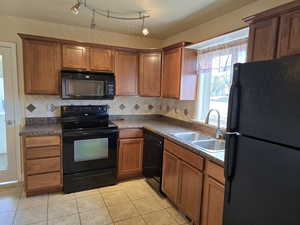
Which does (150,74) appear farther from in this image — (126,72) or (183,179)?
(183,179)

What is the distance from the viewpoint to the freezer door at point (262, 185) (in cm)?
105

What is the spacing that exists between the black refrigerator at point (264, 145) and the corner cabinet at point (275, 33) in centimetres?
35

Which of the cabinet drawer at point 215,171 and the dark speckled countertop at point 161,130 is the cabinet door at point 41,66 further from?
the cabinet drawer at point 215,171

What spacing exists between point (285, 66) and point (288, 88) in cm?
12

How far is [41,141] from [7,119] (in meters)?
0.79

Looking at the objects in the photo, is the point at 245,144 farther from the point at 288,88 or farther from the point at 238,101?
the point at 288,88

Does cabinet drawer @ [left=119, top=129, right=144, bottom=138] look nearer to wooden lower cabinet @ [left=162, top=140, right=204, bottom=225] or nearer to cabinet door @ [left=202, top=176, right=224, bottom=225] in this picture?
wooden lower cabinet @ [left=162, top=140, right=204, bottom=225]

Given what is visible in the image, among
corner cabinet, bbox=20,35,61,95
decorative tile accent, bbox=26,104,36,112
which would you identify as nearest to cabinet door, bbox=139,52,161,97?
corner cabinet, bbox=20,35,61,95

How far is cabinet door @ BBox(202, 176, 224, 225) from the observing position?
5.65 ft

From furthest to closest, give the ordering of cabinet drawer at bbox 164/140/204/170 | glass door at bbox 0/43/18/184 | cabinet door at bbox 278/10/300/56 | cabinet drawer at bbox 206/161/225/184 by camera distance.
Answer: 1. glass door at bbox 0/43/18/184
2. cabinet drawer at bbox 164/140/204/170
3. cabinet drawer at bbox 206/161/225/184
4. cabinet door at bbox 278/10/300/56

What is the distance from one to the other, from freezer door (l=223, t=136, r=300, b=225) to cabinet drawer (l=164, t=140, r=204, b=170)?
502 mm

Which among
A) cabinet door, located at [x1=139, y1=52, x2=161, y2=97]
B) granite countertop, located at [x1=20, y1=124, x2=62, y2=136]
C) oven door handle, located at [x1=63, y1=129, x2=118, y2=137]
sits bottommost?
oven door handle, located at [x1=63, y1=129, x2=118, y2=137]

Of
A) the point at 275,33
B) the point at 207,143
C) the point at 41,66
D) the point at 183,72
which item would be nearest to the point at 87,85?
the point at 41,66

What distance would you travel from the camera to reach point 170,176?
2.51m
